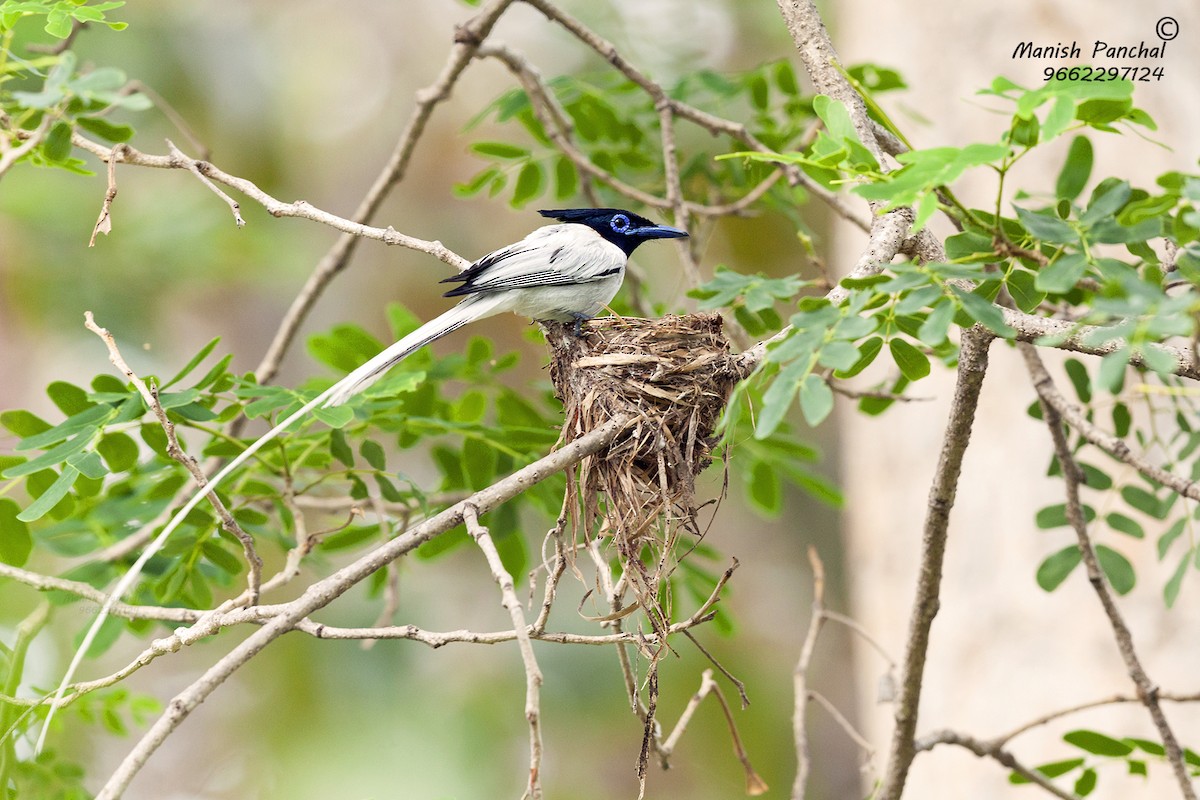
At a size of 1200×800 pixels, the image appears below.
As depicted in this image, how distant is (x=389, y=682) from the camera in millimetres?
9586

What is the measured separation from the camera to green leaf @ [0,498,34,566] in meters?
2.87

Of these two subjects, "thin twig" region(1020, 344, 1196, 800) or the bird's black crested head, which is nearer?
"thin twig" region(1020, 344, 1196, 800)

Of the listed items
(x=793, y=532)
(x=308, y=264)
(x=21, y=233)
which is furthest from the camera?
(x=793, y=532)

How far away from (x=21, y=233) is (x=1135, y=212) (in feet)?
29.5

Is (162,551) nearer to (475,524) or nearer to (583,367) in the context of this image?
(583,367)

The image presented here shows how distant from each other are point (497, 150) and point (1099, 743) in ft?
9.57

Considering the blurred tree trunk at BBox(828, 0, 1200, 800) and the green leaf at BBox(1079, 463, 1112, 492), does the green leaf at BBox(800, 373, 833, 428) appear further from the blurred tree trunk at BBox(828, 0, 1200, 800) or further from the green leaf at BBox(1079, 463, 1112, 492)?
the blurred tree trunk at BBox(828, 0, 1200, 800)

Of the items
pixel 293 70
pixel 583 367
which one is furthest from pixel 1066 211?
pixel 293 70

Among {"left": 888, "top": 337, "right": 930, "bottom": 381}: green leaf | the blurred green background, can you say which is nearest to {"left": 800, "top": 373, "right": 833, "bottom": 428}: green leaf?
{"left": 888, "top": 337, "right": 930, "bottom": 381}: green leaf

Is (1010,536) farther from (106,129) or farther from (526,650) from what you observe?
(106,129)

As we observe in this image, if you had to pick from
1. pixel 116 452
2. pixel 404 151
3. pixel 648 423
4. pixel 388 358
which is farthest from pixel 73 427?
pixel 404 151

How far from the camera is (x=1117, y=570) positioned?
10.9 feet

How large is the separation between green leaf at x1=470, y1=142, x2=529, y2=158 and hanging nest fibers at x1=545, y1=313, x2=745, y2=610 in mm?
1384

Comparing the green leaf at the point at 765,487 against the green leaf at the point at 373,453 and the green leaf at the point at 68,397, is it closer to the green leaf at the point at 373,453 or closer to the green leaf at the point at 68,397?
the green leaf at the point at 373,453
